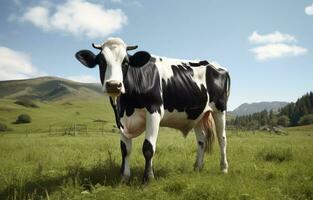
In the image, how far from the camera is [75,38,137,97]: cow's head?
6.41 m

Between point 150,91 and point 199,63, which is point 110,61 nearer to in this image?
point 150,91

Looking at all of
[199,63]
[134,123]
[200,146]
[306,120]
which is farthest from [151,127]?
[306,120]

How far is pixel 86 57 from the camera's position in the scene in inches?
297

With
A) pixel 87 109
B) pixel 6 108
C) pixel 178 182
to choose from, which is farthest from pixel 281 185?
pixel 87 109

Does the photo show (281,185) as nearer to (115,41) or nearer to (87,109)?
(115,41)

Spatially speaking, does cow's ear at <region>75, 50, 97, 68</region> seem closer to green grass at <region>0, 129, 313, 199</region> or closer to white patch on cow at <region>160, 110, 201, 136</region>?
white patch on cow at <region>160, 110, 201, 136</region>

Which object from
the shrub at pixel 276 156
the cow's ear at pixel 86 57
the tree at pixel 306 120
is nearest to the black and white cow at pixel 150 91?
the cow's ear at pixel 86 57

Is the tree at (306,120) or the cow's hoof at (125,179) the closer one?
→ the cow's hoof at (125,179)

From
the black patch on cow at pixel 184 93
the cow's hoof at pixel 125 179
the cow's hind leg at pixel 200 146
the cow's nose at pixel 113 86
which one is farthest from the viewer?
the cow's hind leg at pixel 200 146

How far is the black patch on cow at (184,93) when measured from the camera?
317 inches

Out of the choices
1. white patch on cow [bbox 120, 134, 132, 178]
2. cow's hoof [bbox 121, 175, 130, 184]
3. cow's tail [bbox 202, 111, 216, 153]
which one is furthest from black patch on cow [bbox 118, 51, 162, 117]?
cow's tail [bbox 202, 111, 216, 153]

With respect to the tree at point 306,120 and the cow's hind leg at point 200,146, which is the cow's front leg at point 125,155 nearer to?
the cow's hind leg at point 200,146

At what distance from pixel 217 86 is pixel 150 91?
282 cm

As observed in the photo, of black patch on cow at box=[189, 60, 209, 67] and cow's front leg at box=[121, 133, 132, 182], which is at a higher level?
black patch on cow at box=[189, 60, 209, 67]
